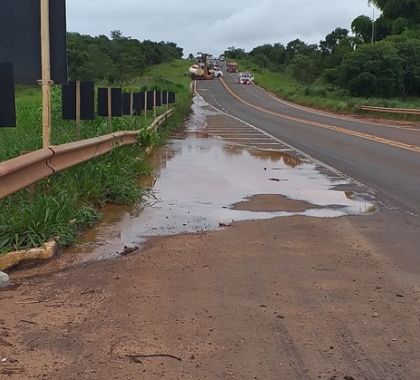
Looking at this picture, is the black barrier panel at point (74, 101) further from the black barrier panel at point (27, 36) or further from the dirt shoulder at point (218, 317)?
the dirt shoulder at point (218, 317)

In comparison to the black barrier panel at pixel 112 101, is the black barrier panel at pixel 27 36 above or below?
above

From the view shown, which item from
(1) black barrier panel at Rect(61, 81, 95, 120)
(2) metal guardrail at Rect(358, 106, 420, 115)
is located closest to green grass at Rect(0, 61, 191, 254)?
(1) black barrier panel at Rect(61, 81, 95, 120)

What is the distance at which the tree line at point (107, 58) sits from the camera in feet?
148

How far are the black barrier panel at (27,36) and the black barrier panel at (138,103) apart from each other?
35.5 ft

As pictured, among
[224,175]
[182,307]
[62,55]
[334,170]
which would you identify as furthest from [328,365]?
[334,170]

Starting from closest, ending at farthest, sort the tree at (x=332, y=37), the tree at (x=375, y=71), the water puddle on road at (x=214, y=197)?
1. the water puddle on road at (x=214, y=197)
2. the tree at (x=375, y=71)
3. the tree at (x=332, y=37)

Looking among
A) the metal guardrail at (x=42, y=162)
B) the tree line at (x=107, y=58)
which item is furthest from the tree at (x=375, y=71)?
the metal guardrail at (x=42, y=162)

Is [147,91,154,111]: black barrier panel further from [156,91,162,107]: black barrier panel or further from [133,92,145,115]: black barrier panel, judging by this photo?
[156,91,162,107]: black barrier panel

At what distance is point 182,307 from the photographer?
4707 mm

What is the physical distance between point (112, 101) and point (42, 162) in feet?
Result: 22.9

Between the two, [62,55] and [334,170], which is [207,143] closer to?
[334,170]

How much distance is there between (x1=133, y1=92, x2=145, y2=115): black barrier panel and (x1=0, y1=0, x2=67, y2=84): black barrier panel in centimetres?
1082

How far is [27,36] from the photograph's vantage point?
7.47 metres

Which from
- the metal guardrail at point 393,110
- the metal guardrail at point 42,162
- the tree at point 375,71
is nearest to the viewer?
the metal guardrail at point 42,162
